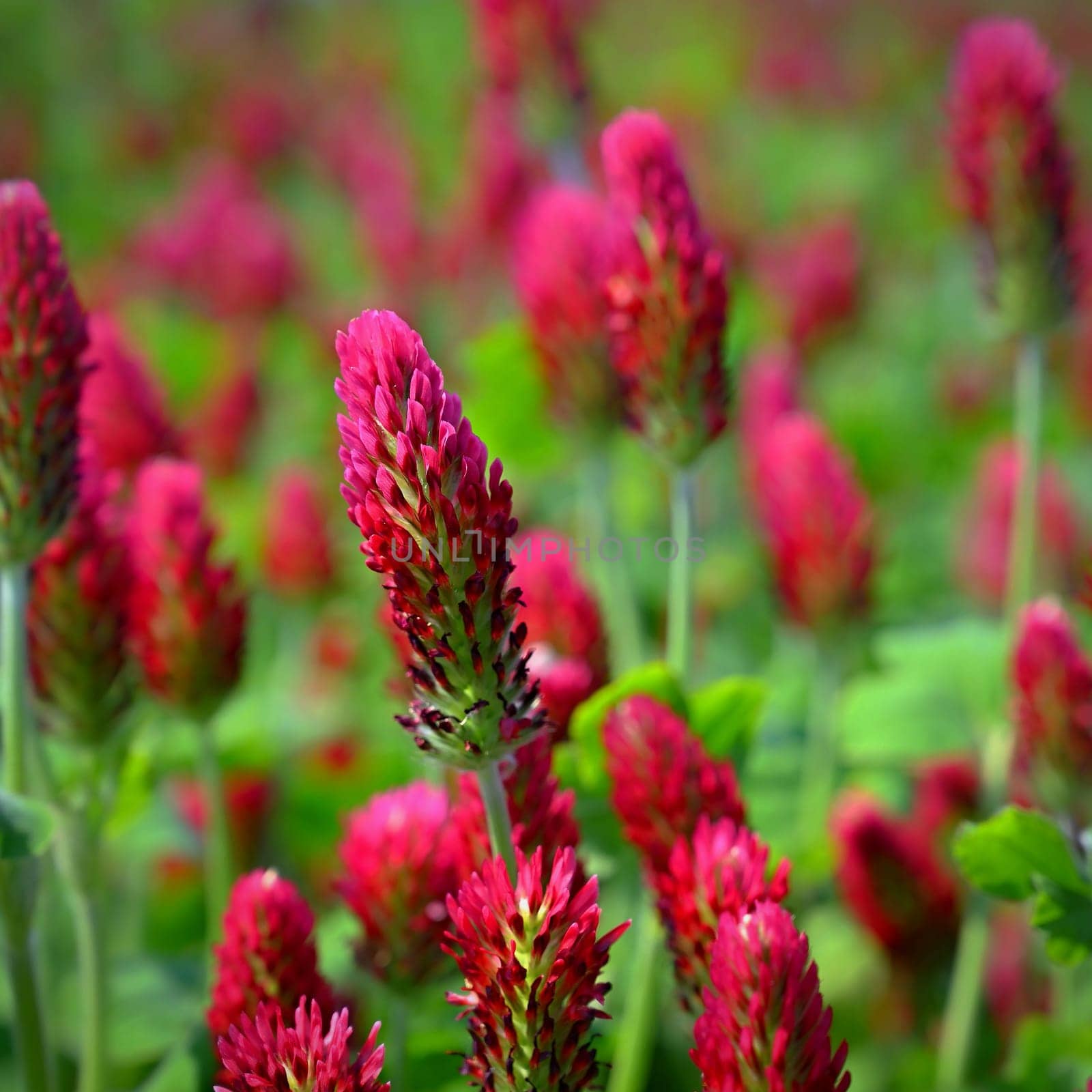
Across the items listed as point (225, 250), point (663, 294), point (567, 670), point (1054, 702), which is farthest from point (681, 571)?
point (225, 250)

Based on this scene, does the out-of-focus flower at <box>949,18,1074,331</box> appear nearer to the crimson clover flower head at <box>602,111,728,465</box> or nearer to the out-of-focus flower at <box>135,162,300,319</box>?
the crimson clover flower head at <box>602,111,728,465</box>

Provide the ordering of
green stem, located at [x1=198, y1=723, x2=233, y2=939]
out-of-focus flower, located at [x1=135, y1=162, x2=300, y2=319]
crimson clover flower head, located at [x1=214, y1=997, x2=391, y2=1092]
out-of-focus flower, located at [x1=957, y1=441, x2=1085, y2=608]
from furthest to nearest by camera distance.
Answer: out-of-focus flower, located at [x1=135, y1=162, x2=300, y2=319] < out-of-focus flower, located at [x1=957, y1=441, x2=1085, y2=608] < green stem, located at [x1=198, y1=723, x2=233, y2=939] < crimson clover flower head, located at [x1=214, y1=997, x2=391, y2=1092]

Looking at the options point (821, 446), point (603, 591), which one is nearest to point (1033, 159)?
point (821, 446)

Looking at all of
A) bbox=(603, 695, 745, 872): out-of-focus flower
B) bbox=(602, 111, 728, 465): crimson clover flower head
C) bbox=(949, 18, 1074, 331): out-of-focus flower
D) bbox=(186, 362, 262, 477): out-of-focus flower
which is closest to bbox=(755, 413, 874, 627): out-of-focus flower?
bbox=(949, 18, 1074, 331): out-of-focus flower

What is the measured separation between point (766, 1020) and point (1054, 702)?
0.81 metres

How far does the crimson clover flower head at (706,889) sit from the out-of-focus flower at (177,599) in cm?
78

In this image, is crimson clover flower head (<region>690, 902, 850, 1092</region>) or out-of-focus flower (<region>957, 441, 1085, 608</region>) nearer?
crimson clover flower head (<region>690, 902, 850, 1092</region>)

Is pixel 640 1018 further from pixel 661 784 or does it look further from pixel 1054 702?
pixel 1054 702

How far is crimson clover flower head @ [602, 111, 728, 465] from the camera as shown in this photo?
63.0 inches

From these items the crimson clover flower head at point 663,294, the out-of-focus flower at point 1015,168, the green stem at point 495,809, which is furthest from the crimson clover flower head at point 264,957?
the out-of-focus flower at point 1015,168

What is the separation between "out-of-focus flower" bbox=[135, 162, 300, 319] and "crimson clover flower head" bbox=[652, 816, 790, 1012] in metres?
3.57

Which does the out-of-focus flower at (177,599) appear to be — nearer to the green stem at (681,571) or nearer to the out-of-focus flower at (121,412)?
the out-of-focus flower at (121,412)

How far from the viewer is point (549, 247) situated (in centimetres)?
225

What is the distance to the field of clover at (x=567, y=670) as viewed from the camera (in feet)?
3.53
